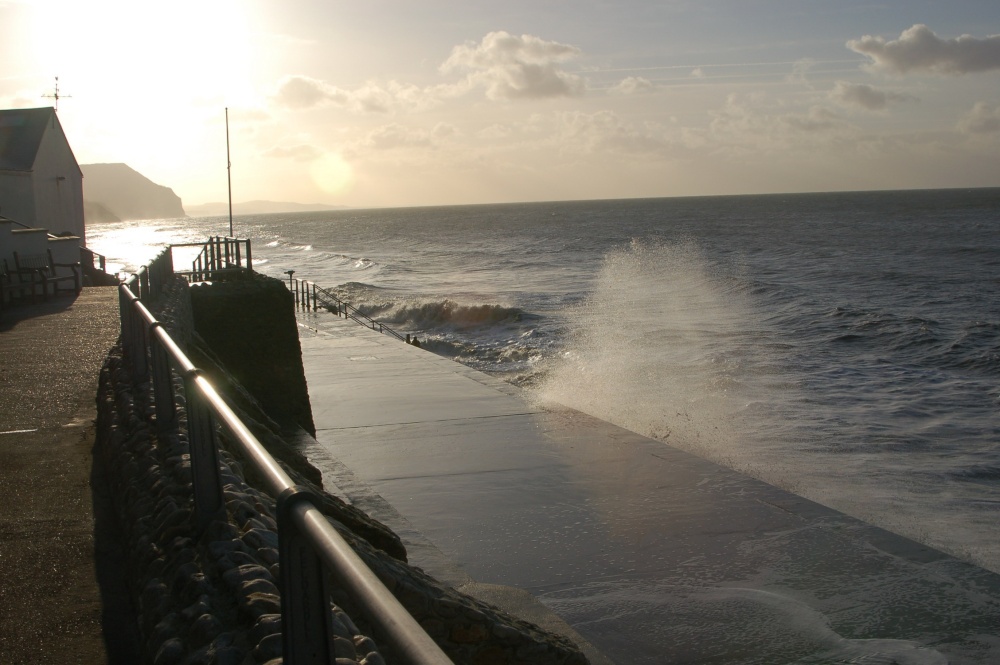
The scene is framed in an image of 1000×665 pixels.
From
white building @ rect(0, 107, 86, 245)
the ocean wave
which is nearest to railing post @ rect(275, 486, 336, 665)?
white building @ rect(0, 107, 86, 245)

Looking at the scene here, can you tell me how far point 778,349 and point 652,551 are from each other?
20.8 meters

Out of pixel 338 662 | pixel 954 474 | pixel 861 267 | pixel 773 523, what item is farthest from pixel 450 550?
pixel 861 267

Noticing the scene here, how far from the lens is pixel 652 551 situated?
7418mm

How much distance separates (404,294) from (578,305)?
11017 mm

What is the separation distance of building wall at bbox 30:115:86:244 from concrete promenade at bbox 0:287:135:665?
25999mm

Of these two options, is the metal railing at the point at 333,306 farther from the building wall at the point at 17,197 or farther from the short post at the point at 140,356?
the short post at the point at 140,356

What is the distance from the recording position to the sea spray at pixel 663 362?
17.2 metres

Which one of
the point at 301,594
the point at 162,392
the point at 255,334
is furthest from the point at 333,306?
the point at 301,594

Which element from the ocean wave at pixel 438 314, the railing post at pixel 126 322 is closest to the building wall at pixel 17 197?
the ocean wave at pixel 438 314

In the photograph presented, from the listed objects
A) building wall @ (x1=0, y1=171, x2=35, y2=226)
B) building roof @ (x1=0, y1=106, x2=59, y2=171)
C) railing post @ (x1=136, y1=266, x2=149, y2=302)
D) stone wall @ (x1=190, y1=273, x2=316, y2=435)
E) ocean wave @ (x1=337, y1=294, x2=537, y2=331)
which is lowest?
ocean wave @ (x1=337, y1=294, x2=537, y2=331)

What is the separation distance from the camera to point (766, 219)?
119812mm

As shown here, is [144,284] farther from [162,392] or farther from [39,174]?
[39,174]

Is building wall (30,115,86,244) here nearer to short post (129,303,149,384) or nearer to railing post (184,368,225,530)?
short post (129,303,149,384)

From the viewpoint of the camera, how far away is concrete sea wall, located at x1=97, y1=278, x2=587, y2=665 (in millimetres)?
2615
